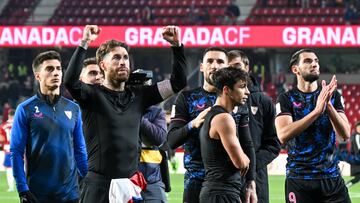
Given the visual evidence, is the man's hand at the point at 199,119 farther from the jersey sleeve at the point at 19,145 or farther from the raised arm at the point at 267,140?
the jersey sleeve at the point at 19,145

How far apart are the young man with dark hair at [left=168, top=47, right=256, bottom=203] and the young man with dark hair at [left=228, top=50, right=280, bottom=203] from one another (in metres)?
0.40

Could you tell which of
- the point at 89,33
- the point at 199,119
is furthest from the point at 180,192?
the point at 89,33

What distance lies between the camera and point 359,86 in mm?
30047

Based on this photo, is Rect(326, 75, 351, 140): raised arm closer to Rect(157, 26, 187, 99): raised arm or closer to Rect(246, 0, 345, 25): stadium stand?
Rect(157, 26, 187, 99): raised arm

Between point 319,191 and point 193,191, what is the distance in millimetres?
1006

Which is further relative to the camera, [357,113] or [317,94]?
[357,113]

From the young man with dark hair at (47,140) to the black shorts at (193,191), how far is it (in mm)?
789

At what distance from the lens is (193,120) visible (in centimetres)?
694

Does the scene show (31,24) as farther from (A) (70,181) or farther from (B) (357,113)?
(A) (70,181)

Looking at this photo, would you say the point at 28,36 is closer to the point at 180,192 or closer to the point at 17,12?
the point at 17,12

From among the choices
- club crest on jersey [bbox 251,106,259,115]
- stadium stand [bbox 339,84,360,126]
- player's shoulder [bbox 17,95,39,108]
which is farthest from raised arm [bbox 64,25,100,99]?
stadium stand [bbox 339,84,360,126]

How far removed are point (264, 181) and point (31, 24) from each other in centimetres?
2557

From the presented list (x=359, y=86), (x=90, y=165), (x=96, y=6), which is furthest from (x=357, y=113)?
(x=90, y=165)

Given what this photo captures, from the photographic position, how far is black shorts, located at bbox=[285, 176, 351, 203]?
294 inches
